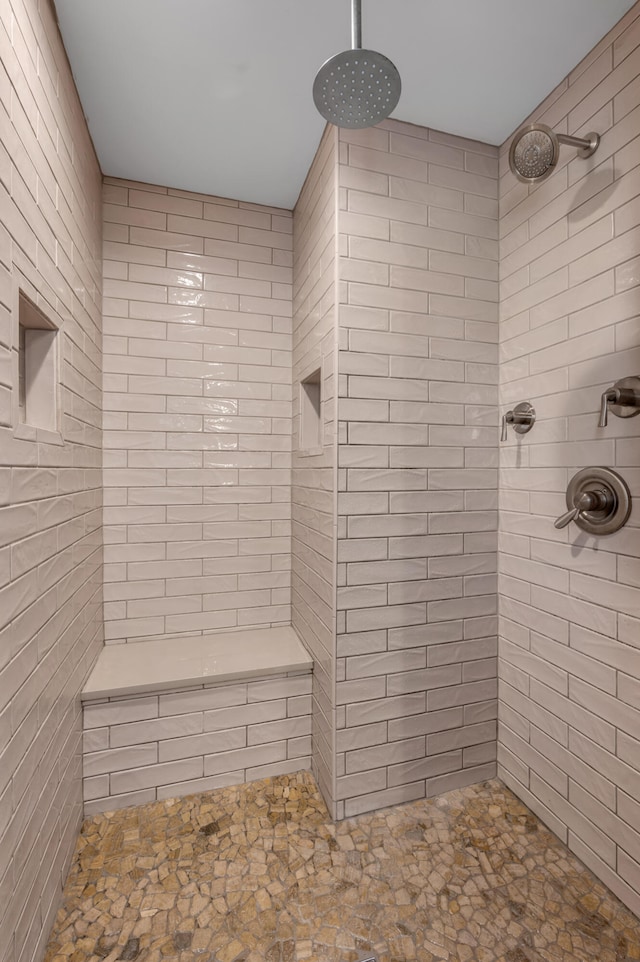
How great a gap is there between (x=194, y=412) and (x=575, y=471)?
4.84ft

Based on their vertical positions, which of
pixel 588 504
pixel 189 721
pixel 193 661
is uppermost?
pixel 588 504

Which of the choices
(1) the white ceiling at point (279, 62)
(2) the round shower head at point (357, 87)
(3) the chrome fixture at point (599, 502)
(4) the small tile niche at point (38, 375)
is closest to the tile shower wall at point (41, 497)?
(4) the small tile niche at point (38, 375)

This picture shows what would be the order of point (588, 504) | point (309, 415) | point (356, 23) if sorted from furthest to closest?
point (309, 415) < point (588, 504) < point (356, 23)

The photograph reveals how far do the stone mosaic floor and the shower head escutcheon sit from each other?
191 centimetres

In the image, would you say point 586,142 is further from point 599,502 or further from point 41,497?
point 41,497

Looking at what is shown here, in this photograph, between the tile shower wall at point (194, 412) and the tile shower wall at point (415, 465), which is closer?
the tile shower wall at point (415, 465)

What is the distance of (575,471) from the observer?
4.23 ft

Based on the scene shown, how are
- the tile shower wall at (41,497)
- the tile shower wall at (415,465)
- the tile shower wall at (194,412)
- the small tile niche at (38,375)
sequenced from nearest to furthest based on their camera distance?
the tile shower wall at (41,497)
the small tile niche at (38,375)
the tile shower wall at (415,465)
the tile shower wall at (194,412)

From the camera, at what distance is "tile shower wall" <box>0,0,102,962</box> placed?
86cm

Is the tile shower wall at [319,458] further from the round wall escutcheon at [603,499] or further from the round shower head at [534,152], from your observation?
the round wall escutcheon at [603,499]

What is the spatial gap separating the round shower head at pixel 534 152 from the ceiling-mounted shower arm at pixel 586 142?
0.31 ft

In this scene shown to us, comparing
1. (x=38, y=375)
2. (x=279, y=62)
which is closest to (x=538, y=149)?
(x=279, y=62)

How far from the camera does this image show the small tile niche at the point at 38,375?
46.3 inches

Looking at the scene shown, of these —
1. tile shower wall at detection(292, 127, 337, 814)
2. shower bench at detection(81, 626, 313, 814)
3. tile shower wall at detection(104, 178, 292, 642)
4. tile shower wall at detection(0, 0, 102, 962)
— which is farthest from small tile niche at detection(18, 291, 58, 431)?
shower bench at detection(81, 626, 313, 814)
